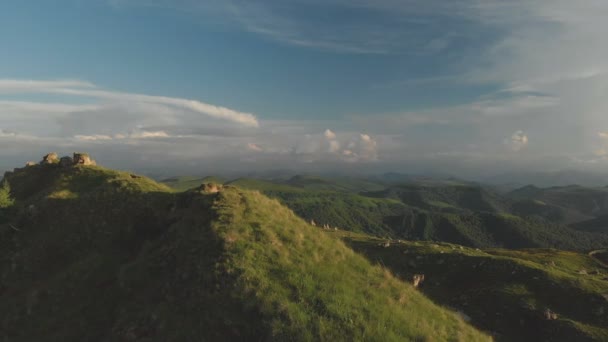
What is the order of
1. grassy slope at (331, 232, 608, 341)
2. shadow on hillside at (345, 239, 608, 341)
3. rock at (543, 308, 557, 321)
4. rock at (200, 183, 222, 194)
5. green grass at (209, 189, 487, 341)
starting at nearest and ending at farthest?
1. green grass at (209, 189, 487, 341)
2. rock at (200, 183, 222, 194)
3. grassy slope at (331, 232, 608, 341)
4. shadow on hillside at (345, 239, 608, 341)
5. rock at (543, 308, 557, 321)

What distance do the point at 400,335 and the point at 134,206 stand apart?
23.1 meters

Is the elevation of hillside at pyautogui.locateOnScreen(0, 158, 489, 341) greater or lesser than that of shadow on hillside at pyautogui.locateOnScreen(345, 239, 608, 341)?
greater

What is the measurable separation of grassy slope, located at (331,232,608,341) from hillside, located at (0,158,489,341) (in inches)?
655

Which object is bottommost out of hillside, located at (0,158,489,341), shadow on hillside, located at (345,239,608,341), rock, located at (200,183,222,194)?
shadow on hillside, located at (345,239,608,341)

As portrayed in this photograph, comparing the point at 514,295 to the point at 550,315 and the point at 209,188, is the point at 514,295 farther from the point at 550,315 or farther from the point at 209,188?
the point at 209,188

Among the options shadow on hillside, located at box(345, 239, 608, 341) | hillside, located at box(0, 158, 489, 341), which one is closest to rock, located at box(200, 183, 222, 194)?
hillside, located at box(0, 158, 489, 341)

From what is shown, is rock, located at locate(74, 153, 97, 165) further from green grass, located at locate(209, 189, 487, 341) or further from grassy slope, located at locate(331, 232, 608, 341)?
grassy slope, located at locate(331, 232, 608, 341)

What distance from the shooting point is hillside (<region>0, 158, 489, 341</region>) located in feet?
45.8

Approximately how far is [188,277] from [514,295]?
115 feet

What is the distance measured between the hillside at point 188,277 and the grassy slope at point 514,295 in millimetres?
16627

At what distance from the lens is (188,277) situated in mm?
16469

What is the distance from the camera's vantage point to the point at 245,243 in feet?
60.8

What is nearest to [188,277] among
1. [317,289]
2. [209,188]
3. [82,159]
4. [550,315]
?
[317,289]

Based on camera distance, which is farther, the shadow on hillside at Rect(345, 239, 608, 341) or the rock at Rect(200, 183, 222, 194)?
the shadow on hillside at Rect(345, 239, 608, 341)
